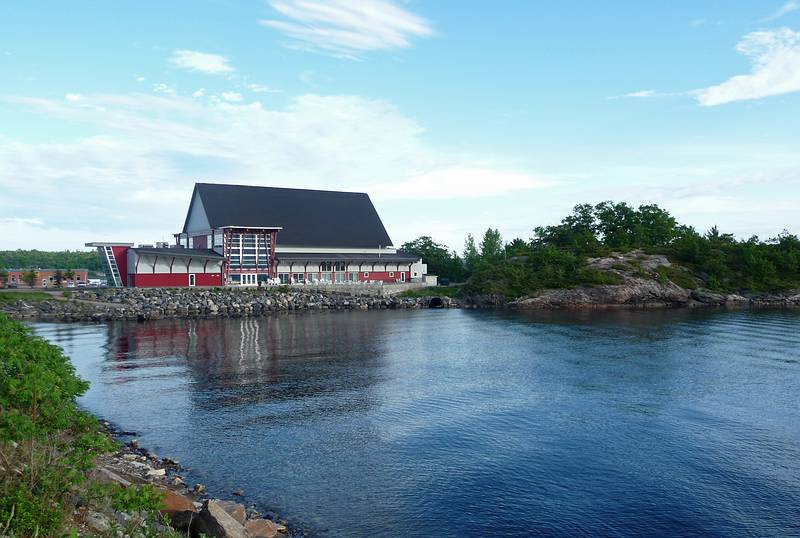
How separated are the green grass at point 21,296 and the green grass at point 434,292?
4576 cm

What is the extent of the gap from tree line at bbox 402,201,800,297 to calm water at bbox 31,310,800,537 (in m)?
38.0

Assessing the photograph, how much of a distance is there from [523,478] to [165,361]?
89.2ft

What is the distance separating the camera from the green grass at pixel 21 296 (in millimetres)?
64938

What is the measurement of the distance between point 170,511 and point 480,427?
1256 centimetres

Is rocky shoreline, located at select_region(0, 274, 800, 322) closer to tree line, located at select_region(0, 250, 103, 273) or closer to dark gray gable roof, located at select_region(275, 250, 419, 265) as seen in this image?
dark gray gable roof, located at select_region(275, 250, 419, 265)

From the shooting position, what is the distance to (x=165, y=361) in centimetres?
3722

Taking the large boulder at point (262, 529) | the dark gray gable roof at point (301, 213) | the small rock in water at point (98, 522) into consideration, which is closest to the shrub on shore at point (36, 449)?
the small rock in water at point (98, 522)

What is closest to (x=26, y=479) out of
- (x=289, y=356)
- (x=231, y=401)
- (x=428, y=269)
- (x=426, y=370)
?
(x=231, y=401)

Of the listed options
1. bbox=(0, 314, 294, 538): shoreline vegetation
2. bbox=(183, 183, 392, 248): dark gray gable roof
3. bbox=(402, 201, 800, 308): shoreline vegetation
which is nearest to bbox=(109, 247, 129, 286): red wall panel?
bbox=(183, 183, 392, 248): dark gray gable roof

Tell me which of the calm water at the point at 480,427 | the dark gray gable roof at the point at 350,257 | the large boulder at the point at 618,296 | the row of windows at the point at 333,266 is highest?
the dark gray gable roof at the point at 350,257

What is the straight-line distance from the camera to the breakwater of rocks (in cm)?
6219

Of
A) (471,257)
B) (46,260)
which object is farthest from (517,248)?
(46,260)

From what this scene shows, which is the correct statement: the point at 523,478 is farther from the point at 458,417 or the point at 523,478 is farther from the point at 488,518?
the point at 458,417

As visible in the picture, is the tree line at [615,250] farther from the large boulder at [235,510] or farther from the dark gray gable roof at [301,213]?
the large boulder at [235,510]
